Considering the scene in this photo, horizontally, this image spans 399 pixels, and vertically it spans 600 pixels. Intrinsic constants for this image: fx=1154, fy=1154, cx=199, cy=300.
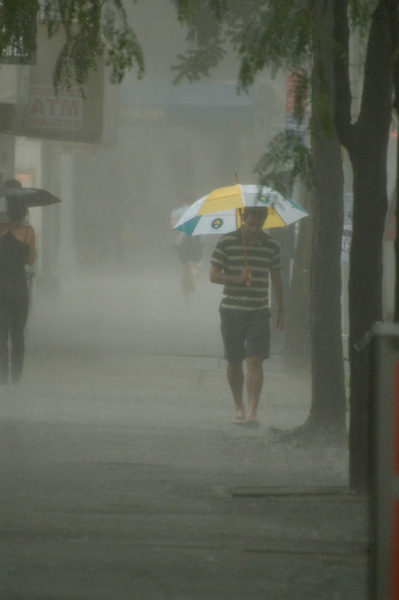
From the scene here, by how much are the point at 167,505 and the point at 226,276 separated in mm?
3213

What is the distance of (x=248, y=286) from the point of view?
9.33 meters

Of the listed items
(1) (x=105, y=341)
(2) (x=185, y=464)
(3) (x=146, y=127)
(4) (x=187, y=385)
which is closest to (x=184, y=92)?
(3) (x=146, y=127)

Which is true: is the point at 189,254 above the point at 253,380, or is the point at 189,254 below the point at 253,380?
above

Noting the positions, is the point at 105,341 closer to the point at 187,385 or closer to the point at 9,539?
the point at 187,385

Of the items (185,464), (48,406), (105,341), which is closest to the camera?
(185,464)

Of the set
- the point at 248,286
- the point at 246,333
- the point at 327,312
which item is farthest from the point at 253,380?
the point at 327,312

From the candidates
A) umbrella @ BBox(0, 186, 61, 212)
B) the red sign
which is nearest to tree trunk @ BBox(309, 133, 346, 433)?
umbrella @ BBox(0, 186, 61, 212)

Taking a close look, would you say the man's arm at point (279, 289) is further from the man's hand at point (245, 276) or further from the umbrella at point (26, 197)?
the umbrella at point (26, 197)

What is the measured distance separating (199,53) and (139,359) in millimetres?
3705

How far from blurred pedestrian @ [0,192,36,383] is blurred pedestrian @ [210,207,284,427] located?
2.44m

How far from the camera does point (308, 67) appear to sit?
6254 millimetres

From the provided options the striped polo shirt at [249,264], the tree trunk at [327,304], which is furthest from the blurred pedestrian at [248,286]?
the tree trunk at [327,304]

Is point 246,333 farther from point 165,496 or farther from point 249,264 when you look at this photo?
point 165,496

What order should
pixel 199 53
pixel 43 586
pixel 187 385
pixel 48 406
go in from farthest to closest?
pixel 199 53 < pixel 187 385 < pixel 48 406 < pixel 43 586
